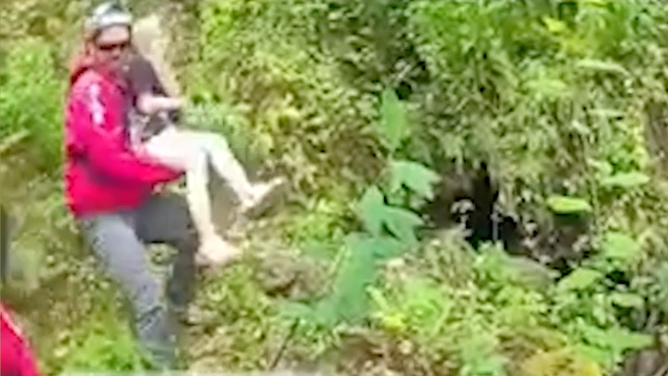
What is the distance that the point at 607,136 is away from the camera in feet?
23.3

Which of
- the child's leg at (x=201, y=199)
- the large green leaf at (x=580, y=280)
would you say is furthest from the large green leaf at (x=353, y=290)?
the large green leaf at (x=580, y=280)

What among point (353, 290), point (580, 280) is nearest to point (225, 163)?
point (353, 290)

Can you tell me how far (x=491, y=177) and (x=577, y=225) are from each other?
357 millimetres

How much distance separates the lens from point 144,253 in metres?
5.64

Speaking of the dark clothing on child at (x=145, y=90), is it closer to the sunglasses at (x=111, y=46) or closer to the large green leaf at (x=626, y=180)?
the sunglasses at (x=111, y=46)

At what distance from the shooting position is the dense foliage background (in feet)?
20.7

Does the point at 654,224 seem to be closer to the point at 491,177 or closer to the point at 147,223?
the point at 491,177

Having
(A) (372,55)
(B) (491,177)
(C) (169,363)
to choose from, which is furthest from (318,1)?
(C) (169,363)

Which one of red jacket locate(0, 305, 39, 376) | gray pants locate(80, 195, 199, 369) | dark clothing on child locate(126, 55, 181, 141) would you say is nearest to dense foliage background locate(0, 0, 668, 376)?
gray pants locate(80, 195, 199, 369)

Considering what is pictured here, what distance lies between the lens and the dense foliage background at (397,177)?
20.7 feet

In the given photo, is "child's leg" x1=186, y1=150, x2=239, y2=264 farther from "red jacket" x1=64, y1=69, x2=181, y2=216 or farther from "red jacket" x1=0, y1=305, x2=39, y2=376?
"red jacket" x1=0, y1=305, x2=39, y2=376

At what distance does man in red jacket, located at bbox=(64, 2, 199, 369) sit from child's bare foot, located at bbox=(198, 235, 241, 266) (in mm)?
256

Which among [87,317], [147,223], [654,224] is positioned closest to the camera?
[147,223]

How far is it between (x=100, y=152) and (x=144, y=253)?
40cm
